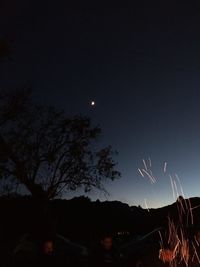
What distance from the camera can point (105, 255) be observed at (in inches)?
444

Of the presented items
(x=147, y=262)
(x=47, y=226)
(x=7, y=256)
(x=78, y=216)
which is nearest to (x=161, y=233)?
(x=147, y=262)

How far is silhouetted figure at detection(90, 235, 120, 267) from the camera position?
36.9 ft

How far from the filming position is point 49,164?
2297 centimetres

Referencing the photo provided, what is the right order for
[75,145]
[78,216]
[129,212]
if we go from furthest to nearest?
1. [129,212]
2. [78,216]
3. [75,145]

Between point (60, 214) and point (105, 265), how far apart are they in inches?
1538

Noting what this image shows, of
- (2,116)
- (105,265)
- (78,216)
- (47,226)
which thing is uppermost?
(78,216)

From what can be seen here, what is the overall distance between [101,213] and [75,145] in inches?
1152

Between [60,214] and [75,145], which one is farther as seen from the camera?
[60,214]

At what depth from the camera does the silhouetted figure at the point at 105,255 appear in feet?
36.9

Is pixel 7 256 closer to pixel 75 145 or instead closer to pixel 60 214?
pixel 75 145

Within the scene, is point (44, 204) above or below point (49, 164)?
below

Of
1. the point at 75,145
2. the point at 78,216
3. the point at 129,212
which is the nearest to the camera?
the point at 75,145

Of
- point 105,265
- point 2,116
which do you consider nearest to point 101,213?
point 2,116

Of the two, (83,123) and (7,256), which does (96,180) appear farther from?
(7,256)
